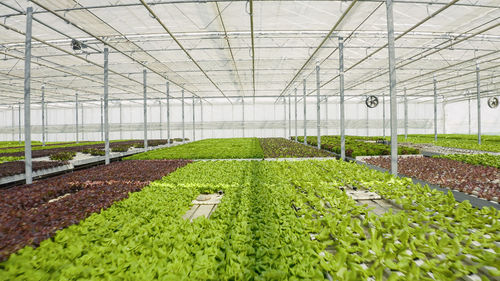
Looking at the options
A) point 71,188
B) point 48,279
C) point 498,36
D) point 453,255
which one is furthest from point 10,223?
point 498,36

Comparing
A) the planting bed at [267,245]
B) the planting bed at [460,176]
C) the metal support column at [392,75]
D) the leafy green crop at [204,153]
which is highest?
the metal support column at [392,75]

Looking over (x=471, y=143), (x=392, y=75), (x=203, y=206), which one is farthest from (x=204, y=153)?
(x=471, y=143)

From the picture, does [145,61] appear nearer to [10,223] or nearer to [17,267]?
[10,223]

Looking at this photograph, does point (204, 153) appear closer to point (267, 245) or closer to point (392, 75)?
point (392, 75)

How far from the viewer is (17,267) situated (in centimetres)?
232

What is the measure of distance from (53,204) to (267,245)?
406 cm

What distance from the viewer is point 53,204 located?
4.23 metres

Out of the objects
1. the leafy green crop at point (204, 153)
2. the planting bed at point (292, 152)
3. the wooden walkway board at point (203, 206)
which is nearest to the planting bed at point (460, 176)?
the planting bed at point (292, 152)

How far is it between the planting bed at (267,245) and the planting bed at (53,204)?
0.66 ft

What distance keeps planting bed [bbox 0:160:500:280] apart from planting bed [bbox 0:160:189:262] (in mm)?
200

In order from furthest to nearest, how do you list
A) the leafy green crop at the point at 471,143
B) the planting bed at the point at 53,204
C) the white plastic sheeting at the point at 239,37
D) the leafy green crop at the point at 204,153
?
the leafy green crop at the point at 471,143 → the leafy green crop at the point at 204,153 → the white plastic sheeting at the point at 239,37 → the planting bed at the point at 53,204

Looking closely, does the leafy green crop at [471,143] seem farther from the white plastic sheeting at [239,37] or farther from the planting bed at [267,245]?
the planting bed at [267,245]

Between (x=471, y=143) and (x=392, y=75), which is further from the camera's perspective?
(x=471, y=143)

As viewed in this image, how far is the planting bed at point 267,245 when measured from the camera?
7.46 ft
